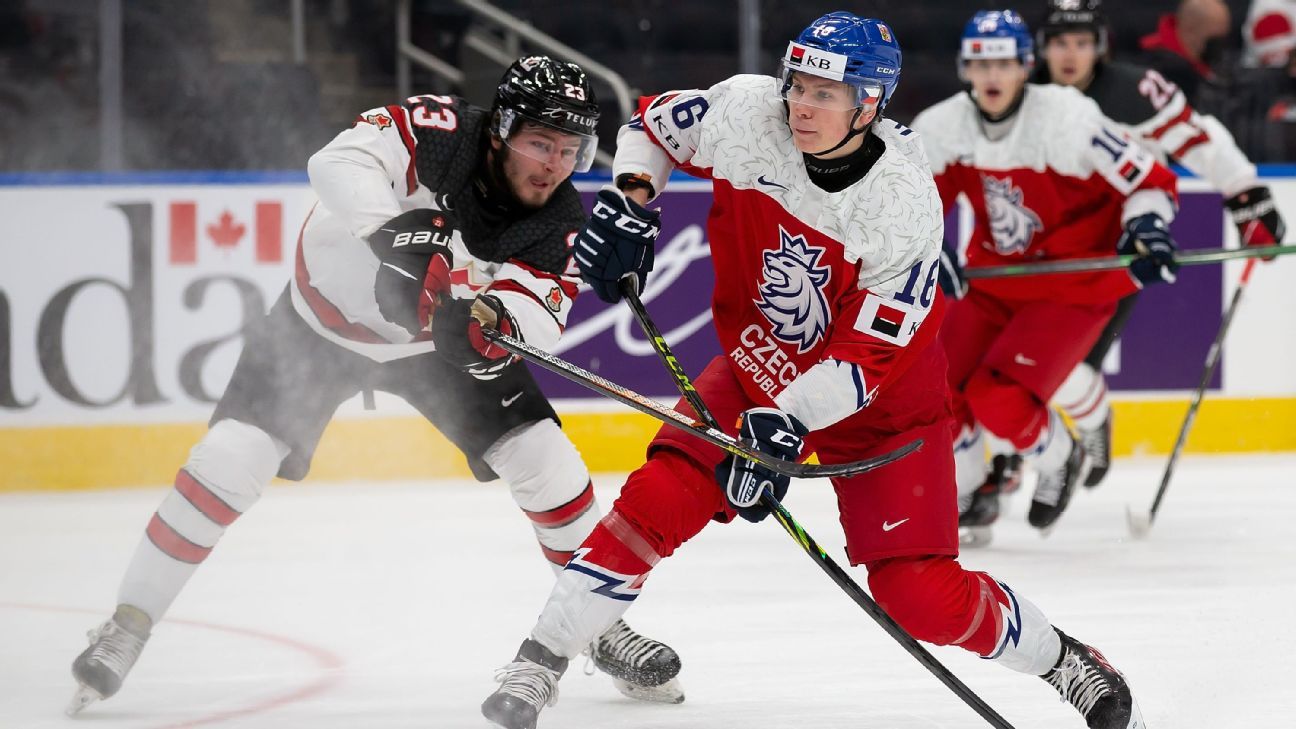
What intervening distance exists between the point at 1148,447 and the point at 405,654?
3667 mm

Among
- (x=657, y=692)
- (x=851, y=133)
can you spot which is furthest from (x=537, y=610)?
(x=851, y=133)

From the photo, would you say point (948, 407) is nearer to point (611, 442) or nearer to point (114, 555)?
point (114, 555)

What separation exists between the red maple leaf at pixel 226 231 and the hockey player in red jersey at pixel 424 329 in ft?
8.05

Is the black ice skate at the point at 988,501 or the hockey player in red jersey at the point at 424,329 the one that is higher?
the hockey player in red jersey at the point at 424,329

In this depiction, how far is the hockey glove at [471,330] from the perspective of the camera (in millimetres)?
2697

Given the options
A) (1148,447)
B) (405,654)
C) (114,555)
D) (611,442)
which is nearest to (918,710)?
(405,654)

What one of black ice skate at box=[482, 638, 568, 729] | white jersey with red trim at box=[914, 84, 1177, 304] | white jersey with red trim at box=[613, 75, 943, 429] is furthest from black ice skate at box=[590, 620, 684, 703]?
white jersey with red trim at box=[914, 84, 1177, 304]

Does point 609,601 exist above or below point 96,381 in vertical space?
above

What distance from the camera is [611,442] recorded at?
231 inches

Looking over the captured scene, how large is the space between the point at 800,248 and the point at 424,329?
0.65 metres

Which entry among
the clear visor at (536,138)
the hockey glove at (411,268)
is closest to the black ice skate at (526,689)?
the hockey glove at (411,268)

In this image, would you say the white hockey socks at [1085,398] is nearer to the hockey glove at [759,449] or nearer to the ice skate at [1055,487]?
the ice skate at [1055,487]

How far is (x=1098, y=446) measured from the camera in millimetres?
5219

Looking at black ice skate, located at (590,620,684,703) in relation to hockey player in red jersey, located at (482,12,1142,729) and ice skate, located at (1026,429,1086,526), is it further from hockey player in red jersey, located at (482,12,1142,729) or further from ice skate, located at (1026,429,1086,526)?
ice skate, located at (1026,429,1086,526)
